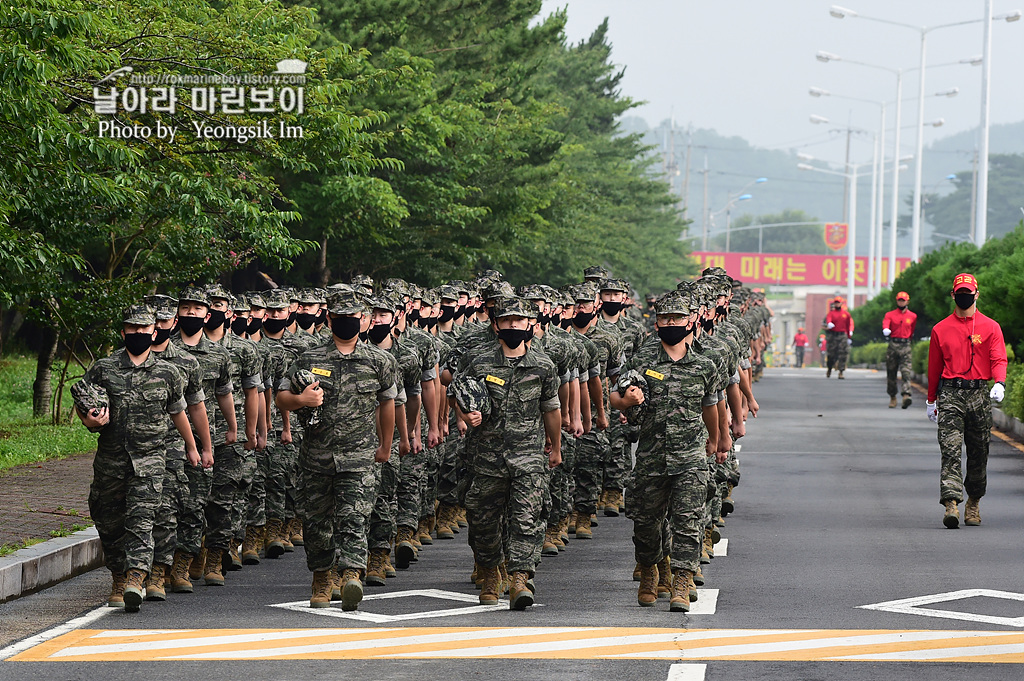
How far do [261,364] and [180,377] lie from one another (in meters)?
1.56

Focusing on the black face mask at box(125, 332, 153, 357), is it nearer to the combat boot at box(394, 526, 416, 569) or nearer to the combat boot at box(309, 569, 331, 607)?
the combat boot at box(309, 569, 331, 607)

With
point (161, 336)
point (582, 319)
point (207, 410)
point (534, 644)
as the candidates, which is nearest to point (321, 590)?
point (207, 410)

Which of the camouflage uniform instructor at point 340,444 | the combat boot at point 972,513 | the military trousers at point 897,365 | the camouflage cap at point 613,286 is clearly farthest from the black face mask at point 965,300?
the military trousers at point 897,365

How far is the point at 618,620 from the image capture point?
977 cm

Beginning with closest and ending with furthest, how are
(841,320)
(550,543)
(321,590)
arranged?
(321,590)
(550,543)
(841,320)

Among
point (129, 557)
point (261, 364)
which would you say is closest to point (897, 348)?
point (261, 364)

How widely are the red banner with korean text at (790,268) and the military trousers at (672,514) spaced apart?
96277 millimetres

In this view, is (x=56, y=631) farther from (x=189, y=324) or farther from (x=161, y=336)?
(x=189, y=324)

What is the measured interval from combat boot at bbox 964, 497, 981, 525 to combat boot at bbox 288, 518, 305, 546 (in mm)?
6021

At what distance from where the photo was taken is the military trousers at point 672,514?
10070 millimetres

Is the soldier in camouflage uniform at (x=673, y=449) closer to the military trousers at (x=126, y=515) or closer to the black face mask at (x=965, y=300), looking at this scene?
the military trousers at (x=126, y=515)

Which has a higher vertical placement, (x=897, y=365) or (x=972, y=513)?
(x=897, y=365)

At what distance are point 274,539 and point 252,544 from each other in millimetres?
365

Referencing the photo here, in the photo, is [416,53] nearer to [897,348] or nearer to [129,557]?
[897,348]
